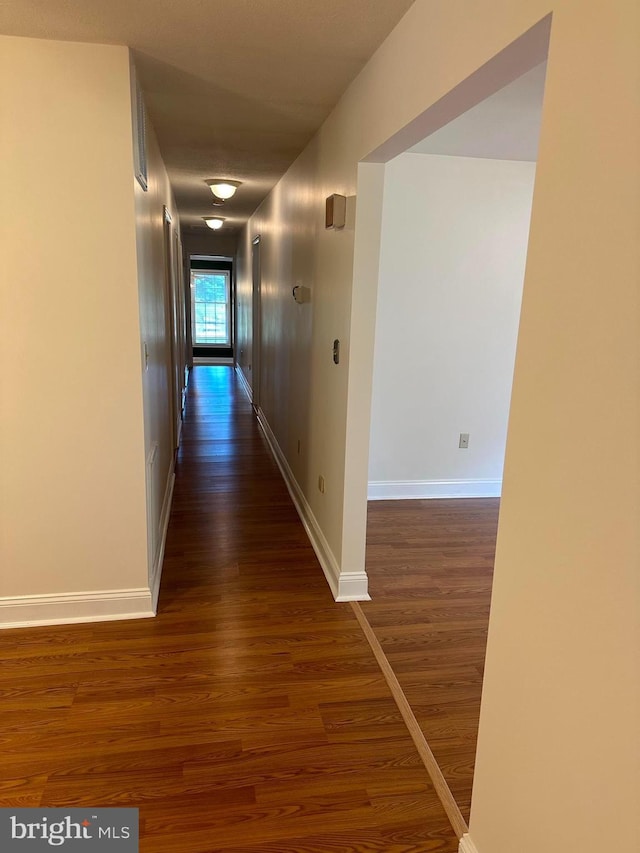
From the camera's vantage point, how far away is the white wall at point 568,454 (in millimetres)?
971

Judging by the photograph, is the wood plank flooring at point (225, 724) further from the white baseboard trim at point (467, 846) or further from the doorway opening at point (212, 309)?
the doorway opening at point (212, 309)

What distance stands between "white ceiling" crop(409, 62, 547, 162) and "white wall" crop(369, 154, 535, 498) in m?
0.20

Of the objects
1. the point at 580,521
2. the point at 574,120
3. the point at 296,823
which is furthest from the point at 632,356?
the point at 296,823

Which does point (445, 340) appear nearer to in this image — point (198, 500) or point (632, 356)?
point (198, 500)

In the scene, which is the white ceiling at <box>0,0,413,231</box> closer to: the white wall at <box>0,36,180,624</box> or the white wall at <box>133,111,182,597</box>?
the white wall at <box>0,36,180,624</box>

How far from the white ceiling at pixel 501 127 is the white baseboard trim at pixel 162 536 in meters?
2.71

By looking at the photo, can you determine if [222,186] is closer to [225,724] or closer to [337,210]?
[337,210]

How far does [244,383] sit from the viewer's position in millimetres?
9320

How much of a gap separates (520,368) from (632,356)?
0.34 m

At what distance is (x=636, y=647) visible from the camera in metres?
0.96

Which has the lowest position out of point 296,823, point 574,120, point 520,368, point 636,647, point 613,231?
point 296,823

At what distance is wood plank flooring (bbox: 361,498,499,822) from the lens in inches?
84.1

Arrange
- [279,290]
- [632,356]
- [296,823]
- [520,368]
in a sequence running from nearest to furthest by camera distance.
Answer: [632,356], [520,368], [296,823], [279,290]

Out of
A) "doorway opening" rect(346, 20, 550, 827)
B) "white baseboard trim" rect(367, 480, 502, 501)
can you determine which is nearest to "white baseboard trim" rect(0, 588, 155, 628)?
"doorway opening" rect(346, 20, 550, 827)
